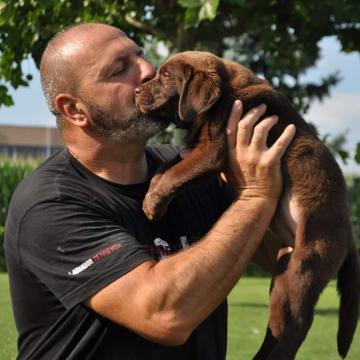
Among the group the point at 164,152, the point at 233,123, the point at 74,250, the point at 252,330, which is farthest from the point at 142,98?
the point at 252,330

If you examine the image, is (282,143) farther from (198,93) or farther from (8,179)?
(8,179)

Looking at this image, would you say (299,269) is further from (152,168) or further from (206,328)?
(152,168)

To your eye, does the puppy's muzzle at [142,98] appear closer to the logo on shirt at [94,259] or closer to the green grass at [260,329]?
Answer: the logo on shirt at [94,259]

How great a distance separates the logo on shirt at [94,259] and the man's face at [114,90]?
0.57 meters

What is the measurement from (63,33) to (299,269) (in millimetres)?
1439

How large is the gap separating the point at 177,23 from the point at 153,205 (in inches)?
249

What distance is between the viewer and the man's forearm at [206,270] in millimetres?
3035

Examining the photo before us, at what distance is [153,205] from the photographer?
3453 millimetres

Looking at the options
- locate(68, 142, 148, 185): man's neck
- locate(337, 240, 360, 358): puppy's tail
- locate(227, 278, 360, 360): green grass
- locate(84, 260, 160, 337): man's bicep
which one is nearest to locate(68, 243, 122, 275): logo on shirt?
locate(84, 260, 160, 337): man's bicep

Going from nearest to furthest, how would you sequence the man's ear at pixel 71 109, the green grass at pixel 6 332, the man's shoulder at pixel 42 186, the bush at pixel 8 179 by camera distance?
the man's shoulder at pixel 42 186
the man's ear at pixel 71 109
the green grass at pixel 6 332
the bush at pixel 8 179

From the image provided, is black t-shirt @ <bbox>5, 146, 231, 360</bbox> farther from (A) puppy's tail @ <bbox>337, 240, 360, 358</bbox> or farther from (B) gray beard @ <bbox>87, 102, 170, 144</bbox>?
(A) puppy's tail @ <bbox>337, 240, 360, 358</bbox>

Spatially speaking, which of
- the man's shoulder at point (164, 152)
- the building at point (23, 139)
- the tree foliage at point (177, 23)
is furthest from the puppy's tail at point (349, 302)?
the building at point (23, 139)

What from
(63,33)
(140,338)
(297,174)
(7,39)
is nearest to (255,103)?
(297,174)

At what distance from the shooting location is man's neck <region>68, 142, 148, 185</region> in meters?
3.59
